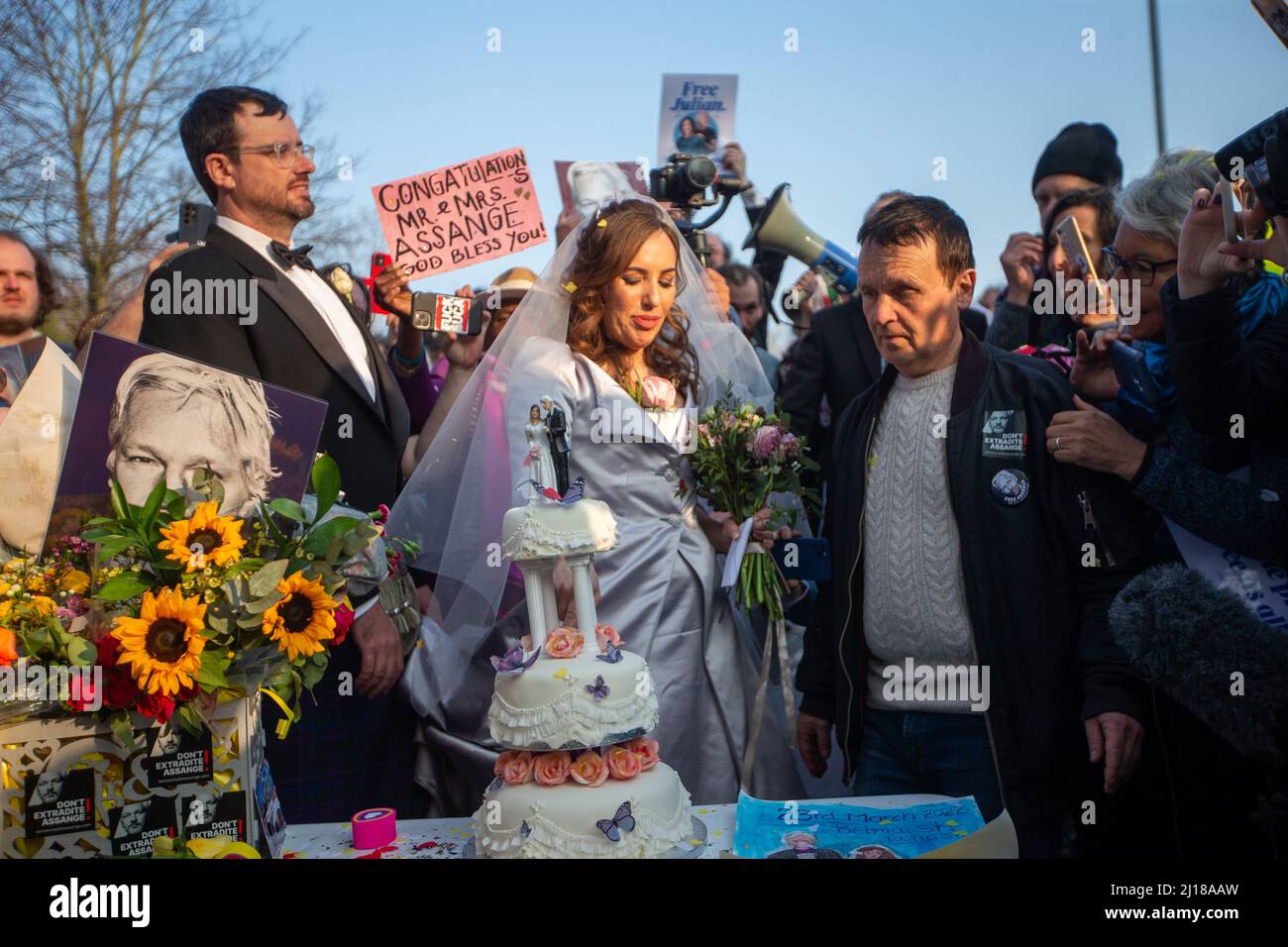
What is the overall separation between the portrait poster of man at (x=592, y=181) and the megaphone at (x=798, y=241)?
0.54m

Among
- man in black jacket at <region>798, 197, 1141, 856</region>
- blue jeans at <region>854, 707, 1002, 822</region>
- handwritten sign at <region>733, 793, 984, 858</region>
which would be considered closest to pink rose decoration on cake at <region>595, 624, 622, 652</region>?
handwritten sign at <region>733, 793, 984, 858</region>

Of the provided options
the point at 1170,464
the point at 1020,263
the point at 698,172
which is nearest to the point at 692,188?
the point at 698,172

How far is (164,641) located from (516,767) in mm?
713

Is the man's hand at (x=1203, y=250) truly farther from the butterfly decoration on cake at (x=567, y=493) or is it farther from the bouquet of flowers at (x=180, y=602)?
the bouquet of flowers at (x=180, y=602)

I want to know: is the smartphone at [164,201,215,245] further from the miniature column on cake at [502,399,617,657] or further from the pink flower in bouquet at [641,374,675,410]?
the miniature column on cake at [502,399,617,657]

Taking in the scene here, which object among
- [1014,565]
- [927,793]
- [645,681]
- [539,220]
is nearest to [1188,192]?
[1014,565]

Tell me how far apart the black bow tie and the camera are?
2415 mm

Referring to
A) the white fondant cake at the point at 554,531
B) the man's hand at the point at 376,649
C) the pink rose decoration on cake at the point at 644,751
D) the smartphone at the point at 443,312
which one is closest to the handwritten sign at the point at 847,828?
the pink rose decoration on cake at the point at 644,751

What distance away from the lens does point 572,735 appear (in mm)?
2061

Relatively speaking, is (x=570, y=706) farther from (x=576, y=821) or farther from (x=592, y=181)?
(x=592, y=181)

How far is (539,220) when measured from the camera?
12.8 ft

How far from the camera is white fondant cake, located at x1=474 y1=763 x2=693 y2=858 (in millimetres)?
2057

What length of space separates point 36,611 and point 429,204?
2227 millimetres

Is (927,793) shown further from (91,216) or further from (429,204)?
(91,216)
